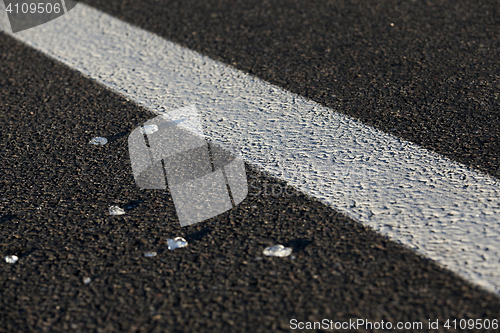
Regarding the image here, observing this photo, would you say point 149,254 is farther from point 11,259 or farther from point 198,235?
point 11,259

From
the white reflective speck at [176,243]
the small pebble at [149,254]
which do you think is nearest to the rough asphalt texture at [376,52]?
the white reflective speck at [176,243]

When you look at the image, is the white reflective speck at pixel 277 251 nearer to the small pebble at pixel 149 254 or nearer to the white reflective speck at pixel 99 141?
the small pebble at pixel 149 254

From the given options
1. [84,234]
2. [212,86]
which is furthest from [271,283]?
[212,86]

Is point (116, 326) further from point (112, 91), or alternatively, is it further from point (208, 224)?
point (112, 91)

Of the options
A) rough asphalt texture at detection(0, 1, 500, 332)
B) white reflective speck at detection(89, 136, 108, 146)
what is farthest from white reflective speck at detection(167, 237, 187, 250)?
white reflective speck at detection(89, 136, 108, 146)

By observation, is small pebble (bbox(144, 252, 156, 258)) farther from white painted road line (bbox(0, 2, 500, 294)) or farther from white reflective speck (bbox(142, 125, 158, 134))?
white reflective speck (bbox(142, 125, 158, 134))
